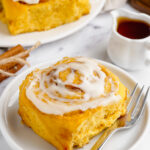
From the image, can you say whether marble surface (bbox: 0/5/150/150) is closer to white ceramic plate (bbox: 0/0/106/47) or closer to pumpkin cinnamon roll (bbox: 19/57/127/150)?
white ceramic plate (bbox: 0/0/106/47)

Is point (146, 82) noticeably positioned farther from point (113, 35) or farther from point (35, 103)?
point (35, 103)

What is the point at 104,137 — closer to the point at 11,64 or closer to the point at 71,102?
the point at 71,102

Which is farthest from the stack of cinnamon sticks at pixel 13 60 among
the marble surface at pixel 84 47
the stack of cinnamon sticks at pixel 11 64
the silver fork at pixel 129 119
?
the silver fork at pixel 129 119

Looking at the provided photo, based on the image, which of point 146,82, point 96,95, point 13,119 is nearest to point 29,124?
point 13,119

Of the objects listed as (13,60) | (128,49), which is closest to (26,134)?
(13,60)

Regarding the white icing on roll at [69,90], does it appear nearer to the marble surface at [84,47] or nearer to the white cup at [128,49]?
the white cup at [128,49]
